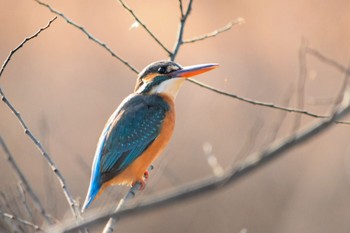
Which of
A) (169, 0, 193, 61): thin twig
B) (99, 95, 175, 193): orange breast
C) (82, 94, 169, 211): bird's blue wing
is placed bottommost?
(99, 95, 175, 193): orange breast

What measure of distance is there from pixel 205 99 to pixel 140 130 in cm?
420

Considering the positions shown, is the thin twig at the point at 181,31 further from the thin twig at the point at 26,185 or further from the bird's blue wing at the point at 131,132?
the thin twig at the point at 26,185

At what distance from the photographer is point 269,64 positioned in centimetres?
868

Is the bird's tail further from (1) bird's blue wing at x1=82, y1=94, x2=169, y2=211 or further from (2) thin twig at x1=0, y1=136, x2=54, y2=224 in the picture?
(2) thin twig at x1=0, y1=136, x2=54, y2=224

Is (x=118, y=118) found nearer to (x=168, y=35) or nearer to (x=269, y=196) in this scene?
(x=269, y=196)

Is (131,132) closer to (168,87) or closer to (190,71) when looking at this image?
(168,87)

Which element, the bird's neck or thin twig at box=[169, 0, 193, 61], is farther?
the bird's neck

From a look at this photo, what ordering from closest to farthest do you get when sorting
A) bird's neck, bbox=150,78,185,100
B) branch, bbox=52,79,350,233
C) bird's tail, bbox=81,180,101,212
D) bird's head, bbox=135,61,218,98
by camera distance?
branch, bbox=52,79,350,233 < bird's tail, bbox=81,180,101,212 < bird's head, bbox=135,61,218,98 < bird's neck, bbox=150,78,185,100

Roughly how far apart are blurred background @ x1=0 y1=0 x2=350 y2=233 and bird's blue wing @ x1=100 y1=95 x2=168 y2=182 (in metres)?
2.11

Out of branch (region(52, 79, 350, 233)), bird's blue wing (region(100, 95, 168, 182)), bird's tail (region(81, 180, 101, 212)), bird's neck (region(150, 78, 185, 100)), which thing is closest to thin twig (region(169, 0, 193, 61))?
bird's neck (region(150, 78, 185, 100))

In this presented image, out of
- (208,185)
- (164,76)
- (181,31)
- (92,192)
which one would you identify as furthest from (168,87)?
(208,185)

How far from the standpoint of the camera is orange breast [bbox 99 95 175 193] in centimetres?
387

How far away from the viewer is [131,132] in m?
3.97

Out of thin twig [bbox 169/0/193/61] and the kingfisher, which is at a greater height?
thin twig [bbox 169/0/193/61]
